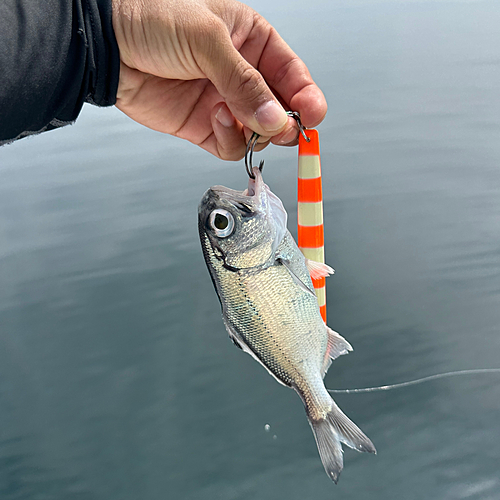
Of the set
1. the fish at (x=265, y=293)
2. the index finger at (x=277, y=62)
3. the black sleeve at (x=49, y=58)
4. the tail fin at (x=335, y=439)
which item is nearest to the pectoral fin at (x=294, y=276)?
the fish at (x=265, y=293)

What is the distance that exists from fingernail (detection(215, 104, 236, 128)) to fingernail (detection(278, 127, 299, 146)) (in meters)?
0.30

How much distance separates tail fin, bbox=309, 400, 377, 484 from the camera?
1336mm

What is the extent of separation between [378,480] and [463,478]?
56cm

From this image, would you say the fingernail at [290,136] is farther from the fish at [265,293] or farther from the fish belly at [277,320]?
the fish belly at [277,320]

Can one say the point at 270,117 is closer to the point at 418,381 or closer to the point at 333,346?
the point at 333,346

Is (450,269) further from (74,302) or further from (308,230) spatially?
(74,302)

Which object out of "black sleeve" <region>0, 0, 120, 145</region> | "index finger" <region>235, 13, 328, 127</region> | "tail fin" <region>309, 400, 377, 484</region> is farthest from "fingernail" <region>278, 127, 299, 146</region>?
"tail fin" <region>309, 400, 377, 484</region>

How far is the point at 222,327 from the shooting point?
360 cm

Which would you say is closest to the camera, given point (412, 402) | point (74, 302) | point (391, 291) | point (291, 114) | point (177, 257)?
point (291, 114)

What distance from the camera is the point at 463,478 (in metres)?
2.68

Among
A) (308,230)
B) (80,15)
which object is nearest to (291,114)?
(308,230)

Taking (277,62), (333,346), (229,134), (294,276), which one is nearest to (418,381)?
(333,346)

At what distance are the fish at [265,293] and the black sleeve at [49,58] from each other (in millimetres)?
739

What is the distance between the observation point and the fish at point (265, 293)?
143 centimetres
